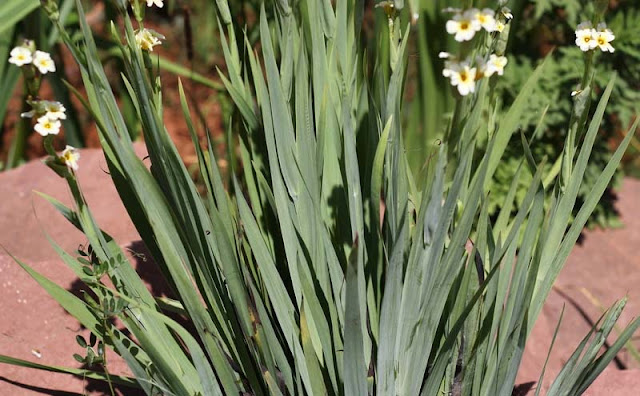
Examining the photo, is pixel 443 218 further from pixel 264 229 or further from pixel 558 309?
pixel 558 309

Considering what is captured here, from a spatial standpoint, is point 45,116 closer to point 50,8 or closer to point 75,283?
point 50,8

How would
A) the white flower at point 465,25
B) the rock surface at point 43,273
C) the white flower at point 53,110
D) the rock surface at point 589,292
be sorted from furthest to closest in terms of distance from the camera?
the rock surface at point 589,292 → the rock surface at point 43,273 → the white flower at point 53,110 → the white flower at point 465,25

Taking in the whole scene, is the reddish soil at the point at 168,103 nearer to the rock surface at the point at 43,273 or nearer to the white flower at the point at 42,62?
the rock surface at the point at 43,273

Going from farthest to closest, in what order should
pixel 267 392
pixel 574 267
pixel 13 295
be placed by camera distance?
pixel 574 267, pixel 13 295, pixel 267 392

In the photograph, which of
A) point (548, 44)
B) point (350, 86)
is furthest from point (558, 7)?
point (350, 86)

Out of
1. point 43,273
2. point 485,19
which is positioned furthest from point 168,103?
point 485,19

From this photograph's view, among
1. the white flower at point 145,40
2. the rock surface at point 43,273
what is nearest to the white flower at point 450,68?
the white flower at point 145,40
